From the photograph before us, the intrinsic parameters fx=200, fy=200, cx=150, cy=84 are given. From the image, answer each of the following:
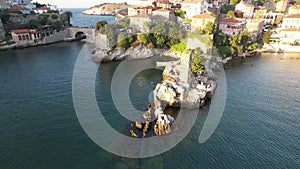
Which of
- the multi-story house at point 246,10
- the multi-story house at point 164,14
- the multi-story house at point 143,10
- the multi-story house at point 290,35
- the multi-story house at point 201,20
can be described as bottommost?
the multi-story house at point 290,35

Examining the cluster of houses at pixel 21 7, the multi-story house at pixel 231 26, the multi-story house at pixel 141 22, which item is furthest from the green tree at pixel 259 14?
the cluster of houses at pixel 21 7

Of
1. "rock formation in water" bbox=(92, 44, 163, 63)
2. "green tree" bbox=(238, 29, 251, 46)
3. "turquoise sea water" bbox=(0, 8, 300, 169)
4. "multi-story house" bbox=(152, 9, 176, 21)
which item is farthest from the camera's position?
"multi-story house" bbox=(152, 9, 176, 21)

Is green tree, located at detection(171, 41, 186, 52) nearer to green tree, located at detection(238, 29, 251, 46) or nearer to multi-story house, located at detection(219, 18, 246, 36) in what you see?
multi-story house, located at detection(219, 18, 246, 36)

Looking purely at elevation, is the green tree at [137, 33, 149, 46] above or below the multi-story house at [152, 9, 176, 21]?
below

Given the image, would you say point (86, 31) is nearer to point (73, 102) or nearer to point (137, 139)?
point (73, 102)

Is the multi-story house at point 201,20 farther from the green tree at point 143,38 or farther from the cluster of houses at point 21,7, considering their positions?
the cluster of houses at point 21,7

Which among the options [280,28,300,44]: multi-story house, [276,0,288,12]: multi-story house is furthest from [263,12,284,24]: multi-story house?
[280,28,300,44]: multi-story house

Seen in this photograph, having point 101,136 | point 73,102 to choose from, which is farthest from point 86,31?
point 101,136
